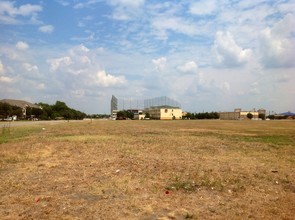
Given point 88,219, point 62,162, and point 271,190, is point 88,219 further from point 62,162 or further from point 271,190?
point 62,162

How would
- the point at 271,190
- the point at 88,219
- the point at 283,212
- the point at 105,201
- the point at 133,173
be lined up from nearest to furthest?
the point at 88,219, the point at 283,212, the point at 105,201, the point at 271,190, the point at 133,173

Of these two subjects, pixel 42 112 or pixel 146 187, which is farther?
pixel 42 112

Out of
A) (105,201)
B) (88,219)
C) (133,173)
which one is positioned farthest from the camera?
(133,173)

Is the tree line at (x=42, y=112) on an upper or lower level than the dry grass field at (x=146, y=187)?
upper

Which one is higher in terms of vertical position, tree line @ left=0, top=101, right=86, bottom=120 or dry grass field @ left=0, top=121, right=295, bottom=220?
tree line @ left=0, top=101, right=86, bottom=120

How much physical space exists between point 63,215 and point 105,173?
5.00 meters

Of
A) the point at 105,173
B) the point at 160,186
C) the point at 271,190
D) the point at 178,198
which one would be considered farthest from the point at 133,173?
the point at 271,190

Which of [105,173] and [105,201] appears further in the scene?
[105,173]

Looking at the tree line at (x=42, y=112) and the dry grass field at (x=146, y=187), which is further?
the tree line at (x=42, y=112)

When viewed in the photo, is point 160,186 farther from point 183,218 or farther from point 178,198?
point 183,218

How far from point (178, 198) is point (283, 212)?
2.50m

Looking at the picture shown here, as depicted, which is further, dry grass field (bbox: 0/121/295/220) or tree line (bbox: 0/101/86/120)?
tree line (bbox: 0/101/86/120)

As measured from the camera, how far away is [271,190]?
33.0 ft

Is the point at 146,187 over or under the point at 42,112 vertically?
under
